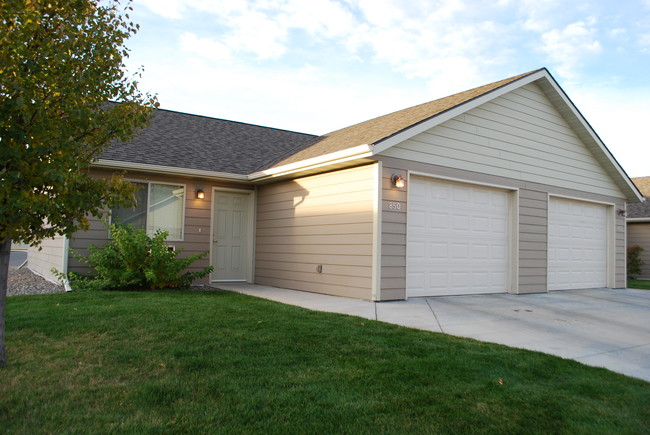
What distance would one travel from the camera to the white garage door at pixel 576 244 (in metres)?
10.7

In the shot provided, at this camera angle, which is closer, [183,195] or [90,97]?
[90,97]

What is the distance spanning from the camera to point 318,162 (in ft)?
27.7

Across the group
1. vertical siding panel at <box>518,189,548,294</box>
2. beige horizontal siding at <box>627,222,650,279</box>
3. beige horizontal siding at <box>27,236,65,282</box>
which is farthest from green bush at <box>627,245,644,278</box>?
beige horizontal siding at <box>27,236,65,282</box>

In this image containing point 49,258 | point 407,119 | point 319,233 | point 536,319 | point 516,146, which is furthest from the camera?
point 49,258

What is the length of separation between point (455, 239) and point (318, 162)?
2966 millimetres

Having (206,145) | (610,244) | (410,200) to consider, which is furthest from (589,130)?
(206,145)

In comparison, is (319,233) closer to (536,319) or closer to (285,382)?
(536,319)

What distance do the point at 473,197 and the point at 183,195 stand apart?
235 inches

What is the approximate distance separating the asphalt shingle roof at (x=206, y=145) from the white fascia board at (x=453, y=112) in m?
3.97

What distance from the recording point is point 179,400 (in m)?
3.15

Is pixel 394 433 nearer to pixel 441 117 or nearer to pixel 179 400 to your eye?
pixel 179 400

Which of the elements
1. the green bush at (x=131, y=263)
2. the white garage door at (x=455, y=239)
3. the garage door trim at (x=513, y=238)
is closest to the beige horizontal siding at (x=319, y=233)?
the white garage door at (x=455, y=239)

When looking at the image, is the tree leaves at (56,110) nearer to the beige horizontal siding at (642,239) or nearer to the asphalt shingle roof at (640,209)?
the asphalt shingle roof at (640,209)

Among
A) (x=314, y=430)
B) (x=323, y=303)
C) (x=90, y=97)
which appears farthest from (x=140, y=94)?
(x=323, y=303)
